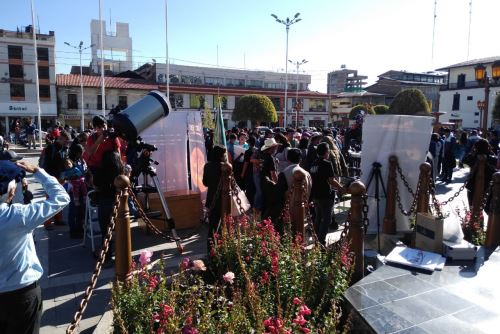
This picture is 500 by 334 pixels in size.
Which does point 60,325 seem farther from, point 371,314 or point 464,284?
point 464,284

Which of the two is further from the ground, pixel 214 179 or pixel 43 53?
pixel 43 53

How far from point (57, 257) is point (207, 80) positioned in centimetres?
4878

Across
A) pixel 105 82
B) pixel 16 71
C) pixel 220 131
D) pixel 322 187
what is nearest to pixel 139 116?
pixel 322 187

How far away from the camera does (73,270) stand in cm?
520

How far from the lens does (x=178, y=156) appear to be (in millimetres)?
7691

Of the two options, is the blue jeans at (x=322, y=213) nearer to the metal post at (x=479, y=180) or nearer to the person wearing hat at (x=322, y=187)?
the person wearing hat at (x=322, y=187)

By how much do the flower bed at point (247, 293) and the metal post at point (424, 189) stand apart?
9.28ft

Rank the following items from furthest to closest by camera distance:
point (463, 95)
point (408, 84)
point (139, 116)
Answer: point (408, 84)
point (463, 95)
point (139, 116)

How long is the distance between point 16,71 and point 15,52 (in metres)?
2.00

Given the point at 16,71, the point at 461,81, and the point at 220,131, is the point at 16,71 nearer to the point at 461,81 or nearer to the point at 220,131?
the point at 220,131

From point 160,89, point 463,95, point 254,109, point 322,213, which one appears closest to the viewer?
point 322,213

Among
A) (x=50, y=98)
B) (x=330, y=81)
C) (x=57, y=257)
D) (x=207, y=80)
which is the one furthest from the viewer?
(x=330, y=81)

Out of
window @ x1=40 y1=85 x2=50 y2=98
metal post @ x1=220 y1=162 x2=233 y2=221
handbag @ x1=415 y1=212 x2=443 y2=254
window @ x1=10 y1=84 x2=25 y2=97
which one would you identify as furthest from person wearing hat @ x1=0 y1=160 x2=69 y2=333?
window @ x1=10 y1=84 x2=25 y2=97

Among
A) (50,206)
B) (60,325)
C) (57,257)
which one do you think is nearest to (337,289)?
(50,206)
